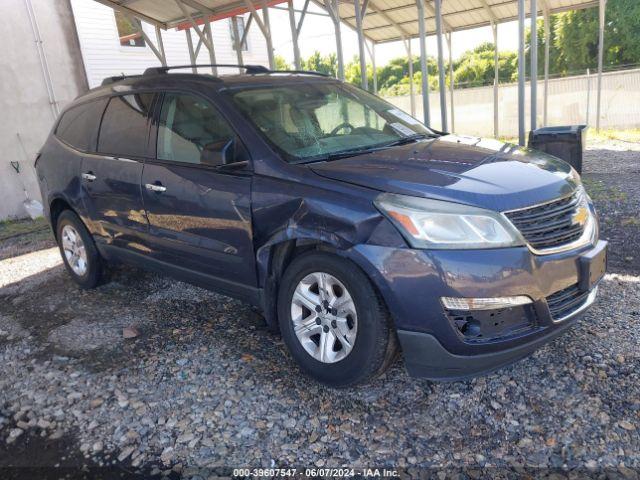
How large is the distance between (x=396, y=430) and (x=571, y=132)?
6.44 m

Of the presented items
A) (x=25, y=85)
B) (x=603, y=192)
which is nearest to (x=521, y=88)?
(x=603, y=192)

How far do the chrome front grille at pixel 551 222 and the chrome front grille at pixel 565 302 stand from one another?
0.26 meters

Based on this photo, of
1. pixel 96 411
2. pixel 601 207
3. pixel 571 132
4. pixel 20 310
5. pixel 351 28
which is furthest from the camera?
pixel 351 28

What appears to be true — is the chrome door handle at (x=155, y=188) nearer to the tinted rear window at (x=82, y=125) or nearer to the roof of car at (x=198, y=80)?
the roof of car at (x=198, y=80)

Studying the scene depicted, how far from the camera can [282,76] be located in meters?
4.30

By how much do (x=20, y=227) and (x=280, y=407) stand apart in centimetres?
897

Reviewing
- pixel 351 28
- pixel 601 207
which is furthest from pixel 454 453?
pixel 351 28

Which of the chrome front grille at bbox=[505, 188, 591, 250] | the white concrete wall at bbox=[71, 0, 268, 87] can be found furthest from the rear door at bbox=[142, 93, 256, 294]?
the white concrete wall at bbox=[71, 0, 268, 87]

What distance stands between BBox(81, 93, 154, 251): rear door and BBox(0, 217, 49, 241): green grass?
5575 millimetres

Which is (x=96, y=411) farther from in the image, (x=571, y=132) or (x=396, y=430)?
(x=571, y=132)

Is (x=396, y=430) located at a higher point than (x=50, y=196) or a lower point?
lower

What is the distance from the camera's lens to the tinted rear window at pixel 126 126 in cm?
416

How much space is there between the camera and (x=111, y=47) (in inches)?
552

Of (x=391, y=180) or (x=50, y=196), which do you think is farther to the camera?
(x=50, y=196)
